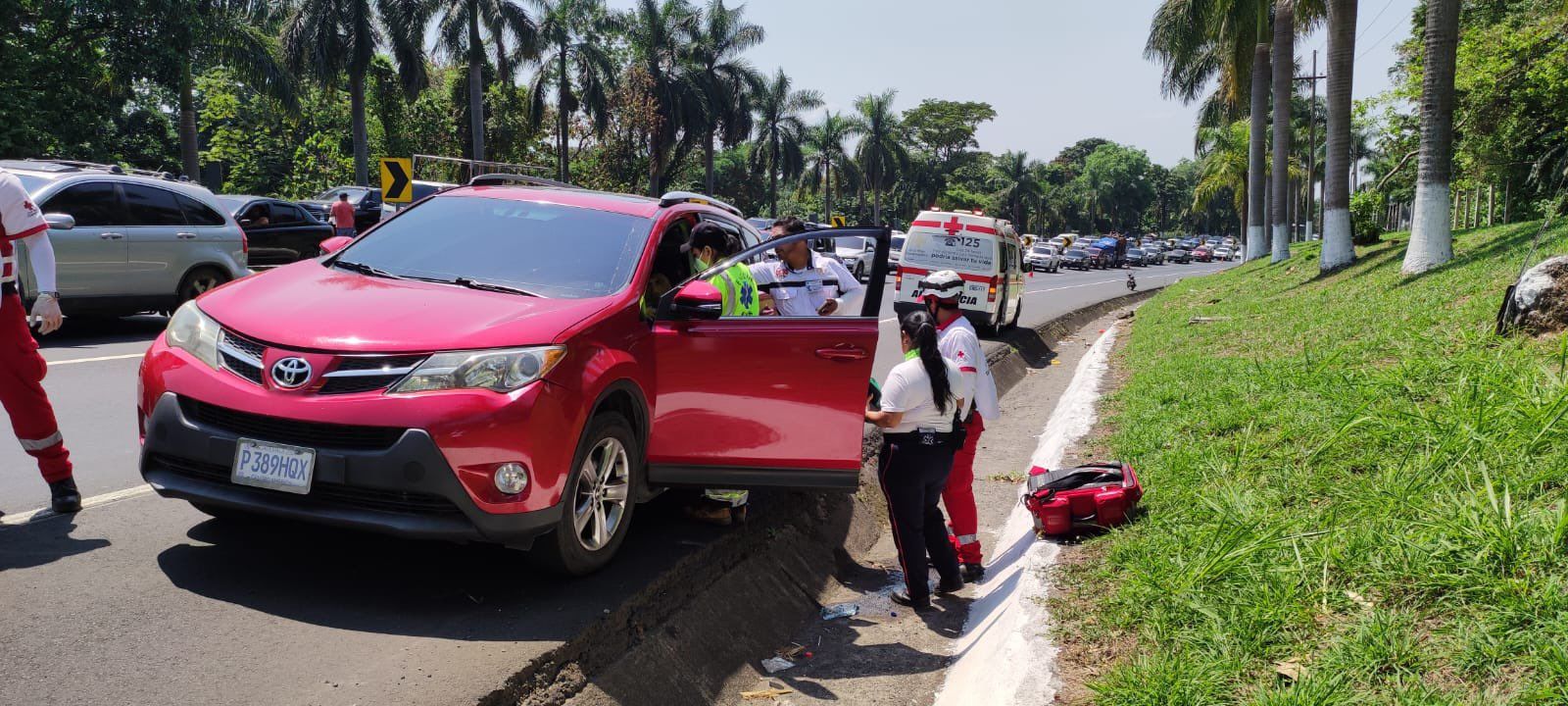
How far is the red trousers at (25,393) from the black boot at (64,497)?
3cm

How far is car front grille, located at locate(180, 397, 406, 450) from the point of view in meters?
4.12

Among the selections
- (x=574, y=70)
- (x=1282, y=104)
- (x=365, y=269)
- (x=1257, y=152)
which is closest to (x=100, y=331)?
(x=365, y=269)

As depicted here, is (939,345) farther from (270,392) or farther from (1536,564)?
(270,392)

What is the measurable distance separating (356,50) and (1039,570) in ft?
123

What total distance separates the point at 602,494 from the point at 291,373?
1363mm

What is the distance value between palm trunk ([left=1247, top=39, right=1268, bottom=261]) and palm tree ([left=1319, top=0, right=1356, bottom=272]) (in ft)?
39.0

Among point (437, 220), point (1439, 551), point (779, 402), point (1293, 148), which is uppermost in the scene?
point (1293, 148)

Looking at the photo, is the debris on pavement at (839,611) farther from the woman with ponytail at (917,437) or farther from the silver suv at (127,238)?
the silver suv at (127,238)

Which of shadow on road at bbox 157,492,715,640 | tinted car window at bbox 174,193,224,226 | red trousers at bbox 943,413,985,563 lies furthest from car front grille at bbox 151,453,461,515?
tinted car window at bbox 174,193,224,226

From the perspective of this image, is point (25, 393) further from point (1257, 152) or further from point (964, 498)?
point (1257, 152)

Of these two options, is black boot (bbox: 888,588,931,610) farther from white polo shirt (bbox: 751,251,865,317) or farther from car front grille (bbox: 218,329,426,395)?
car front grille (bbox: 218,329,426,395)

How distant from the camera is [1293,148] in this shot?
236 ft

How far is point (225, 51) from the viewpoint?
30.8 metres

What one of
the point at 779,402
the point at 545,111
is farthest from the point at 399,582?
the point at 545,111
